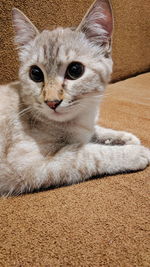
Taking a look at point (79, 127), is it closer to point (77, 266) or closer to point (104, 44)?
point (104, 44)

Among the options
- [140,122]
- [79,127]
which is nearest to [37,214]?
[79,127]

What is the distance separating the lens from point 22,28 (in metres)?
1.09

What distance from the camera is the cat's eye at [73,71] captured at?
94cm

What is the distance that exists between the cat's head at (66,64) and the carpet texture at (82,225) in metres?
0.31

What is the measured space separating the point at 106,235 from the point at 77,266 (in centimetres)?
11

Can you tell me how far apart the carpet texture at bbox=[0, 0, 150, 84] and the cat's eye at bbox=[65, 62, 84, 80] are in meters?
0.70

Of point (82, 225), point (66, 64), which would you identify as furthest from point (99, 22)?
point (82, 225)

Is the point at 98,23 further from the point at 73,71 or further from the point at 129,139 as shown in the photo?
the point at 129,139

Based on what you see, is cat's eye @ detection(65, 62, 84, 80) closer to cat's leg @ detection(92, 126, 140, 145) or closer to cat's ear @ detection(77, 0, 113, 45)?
cat's ear @ detection(77, 0, 113, 45)

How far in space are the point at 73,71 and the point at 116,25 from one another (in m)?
1.43

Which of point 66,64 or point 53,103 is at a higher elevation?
point 66,64

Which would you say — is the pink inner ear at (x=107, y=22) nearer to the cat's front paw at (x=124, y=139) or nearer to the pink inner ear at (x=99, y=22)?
the pink inner ear at (x=99, y=22)

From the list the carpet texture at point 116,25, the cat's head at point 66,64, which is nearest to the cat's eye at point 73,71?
the cat's head at point 66,64

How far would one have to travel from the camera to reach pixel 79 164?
A: 2.97ft
